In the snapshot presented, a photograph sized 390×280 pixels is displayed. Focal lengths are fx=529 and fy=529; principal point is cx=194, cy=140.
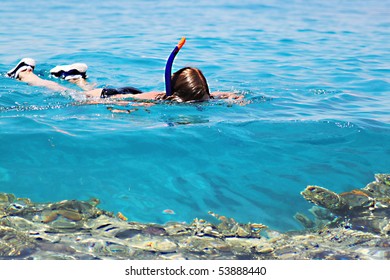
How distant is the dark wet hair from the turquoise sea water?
12 cm

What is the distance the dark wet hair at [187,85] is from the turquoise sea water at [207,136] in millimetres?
119

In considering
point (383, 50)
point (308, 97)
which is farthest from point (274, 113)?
point (383, 50)

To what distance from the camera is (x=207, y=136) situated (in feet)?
16.5

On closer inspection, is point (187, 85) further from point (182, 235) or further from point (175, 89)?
point (182, 235)

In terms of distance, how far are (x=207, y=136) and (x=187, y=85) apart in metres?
0.90

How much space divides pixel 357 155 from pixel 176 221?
202cm

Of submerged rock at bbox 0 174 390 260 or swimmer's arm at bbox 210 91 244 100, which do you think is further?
swimmer's arm at bbox 210 91 244 100

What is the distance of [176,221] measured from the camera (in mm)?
3850

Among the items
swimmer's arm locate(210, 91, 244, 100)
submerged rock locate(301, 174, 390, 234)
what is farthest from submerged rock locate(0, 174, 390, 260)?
swimmer's arm locate(210, 91, 244, 100)

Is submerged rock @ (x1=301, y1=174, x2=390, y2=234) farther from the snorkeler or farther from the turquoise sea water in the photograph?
the snorkeler

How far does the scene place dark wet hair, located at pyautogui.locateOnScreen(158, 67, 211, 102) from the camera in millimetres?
5676

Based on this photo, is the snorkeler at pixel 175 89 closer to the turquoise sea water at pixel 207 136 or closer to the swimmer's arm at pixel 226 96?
the swimmer's arm at pixel 226 96

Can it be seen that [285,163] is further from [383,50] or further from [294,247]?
[383,50]

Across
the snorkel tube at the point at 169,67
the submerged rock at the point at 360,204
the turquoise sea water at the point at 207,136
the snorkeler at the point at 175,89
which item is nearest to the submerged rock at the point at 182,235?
the submerged rock at the point at 360,204
